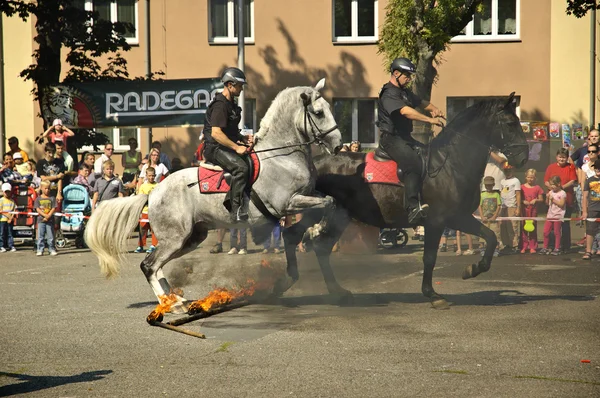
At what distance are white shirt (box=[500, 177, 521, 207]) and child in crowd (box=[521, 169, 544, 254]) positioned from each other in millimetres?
186

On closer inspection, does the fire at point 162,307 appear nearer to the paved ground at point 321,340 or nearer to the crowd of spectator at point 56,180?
the paved ground at point 321,340

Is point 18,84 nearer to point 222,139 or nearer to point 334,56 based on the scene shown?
point 334,56

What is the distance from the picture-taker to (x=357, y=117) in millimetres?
29625

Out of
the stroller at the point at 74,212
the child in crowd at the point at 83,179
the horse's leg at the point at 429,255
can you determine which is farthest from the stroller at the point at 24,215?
the horse's leg at the point at 429,255

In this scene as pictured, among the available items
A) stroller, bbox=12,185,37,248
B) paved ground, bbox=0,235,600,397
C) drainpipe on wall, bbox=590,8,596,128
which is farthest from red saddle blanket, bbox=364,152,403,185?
drainpipe on wall, bbox=590,8,596,128

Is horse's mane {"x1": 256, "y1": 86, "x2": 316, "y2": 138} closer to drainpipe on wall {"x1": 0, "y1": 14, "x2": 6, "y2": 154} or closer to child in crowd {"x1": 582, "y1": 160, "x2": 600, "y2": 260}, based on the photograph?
child in crowd {"x1": 582, "y1": 160, "x2": 600, "y2": 260}

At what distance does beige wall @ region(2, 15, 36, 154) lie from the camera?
1158 inches

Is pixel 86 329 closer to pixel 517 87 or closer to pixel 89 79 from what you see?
pixel 89 79

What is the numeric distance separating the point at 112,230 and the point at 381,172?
3.32 m

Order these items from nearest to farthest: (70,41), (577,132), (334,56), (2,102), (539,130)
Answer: (70,41), (2,102), (539,130), (577,132), (334,56)

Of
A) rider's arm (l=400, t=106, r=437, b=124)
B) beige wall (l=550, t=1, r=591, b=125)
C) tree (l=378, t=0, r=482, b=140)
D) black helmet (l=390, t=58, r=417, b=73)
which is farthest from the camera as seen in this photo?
beige wall (l=550, t=1, r=591, b=125)

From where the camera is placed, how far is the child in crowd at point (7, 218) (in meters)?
19.4

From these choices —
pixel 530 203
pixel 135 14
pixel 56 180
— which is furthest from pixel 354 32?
pixel 530 203

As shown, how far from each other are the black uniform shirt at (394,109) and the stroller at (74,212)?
1036 cm
